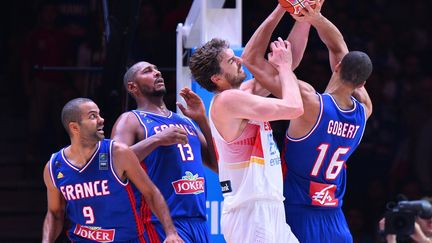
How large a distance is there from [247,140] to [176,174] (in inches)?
32.3

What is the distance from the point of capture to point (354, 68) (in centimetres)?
633

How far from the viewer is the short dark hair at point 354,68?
6.34m

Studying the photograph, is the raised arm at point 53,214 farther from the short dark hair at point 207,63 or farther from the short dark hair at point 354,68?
the short dark hair at point 354,68

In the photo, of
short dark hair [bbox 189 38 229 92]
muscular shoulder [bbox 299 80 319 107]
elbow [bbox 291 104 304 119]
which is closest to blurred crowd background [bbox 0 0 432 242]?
short dark hair [bbox 189 38 229 92]

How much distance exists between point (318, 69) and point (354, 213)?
180cm

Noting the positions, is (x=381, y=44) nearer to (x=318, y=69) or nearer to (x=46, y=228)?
(x=318, y=69)

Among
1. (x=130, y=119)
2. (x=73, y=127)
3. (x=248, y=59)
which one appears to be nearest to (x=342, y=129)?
(x=248, y=59)

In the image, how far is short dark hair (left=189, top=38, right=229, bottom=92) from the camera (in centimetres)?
627

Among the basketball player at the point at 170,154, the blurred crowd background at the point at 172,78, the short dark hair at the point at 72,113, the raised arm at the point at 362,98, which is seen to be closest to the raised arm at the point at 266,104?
the basketball player at the point at 170,154

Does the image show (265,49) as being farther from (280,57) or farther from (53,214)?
(53,214)

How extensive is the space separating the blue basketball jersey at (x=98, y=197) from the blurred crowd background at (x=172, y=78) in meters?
4.21

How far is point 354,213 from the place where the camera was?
11172 mm

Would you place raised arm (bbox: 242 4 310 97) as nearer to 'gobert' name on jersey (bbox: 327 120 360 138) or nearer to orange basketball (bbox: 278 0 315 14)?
orange basketball (bbox: 278 0 315 14)

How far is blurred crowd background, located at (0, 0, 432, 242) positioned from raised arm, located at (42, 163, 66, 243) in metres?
4.14
